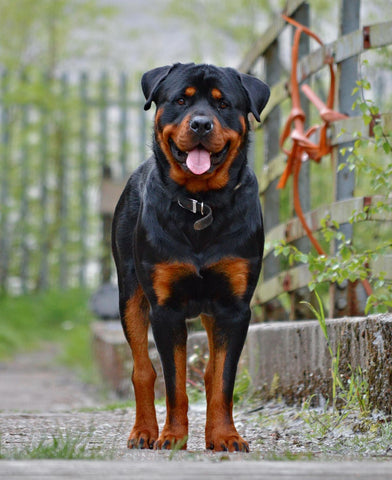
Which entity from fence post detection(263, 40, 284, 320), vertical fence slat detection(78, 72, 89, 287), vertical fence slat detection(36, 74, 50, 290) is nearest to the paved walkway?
fence post detection(263, 40, 284, 320)

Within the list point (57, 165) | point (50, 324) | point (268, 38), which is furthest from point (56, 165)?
point (268, 38)

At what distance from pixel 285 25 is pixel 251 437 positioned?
9.56ft

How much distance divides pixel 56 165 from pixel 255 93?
891 centimetres

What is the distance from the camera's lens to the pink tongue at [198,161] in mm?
3162

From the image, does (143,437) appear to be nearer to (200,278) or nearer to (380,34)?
(200,278)

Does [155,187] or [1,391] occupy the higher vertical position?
[155,187]

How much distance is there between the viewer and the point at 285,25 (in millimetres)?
5527

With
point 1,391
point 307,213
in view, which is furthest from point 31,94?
Result: point 307,213

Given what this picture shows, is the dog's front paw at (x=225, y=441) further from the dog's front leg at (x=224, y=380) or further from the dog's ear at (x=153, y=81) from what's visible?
the dog's ear at (x=153, y=81)

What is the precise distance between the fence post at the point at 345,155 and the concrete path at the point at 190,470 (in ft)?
7.39

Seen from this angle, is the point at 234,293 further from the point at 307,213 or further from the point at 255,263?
the point at 307,213

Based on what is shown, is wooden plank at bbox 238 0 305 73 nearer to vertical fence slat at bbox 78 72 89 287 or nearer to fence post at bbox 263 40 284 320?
fence post at bbox 263 40 284 320

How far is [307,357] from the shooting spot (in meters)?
4.02

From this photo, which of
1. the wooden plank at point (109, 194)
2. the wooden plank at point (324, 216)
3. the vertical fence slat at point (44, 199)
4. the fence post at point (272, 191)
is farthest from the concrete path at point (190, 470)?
the vertical fence slat at point (44, 199)
